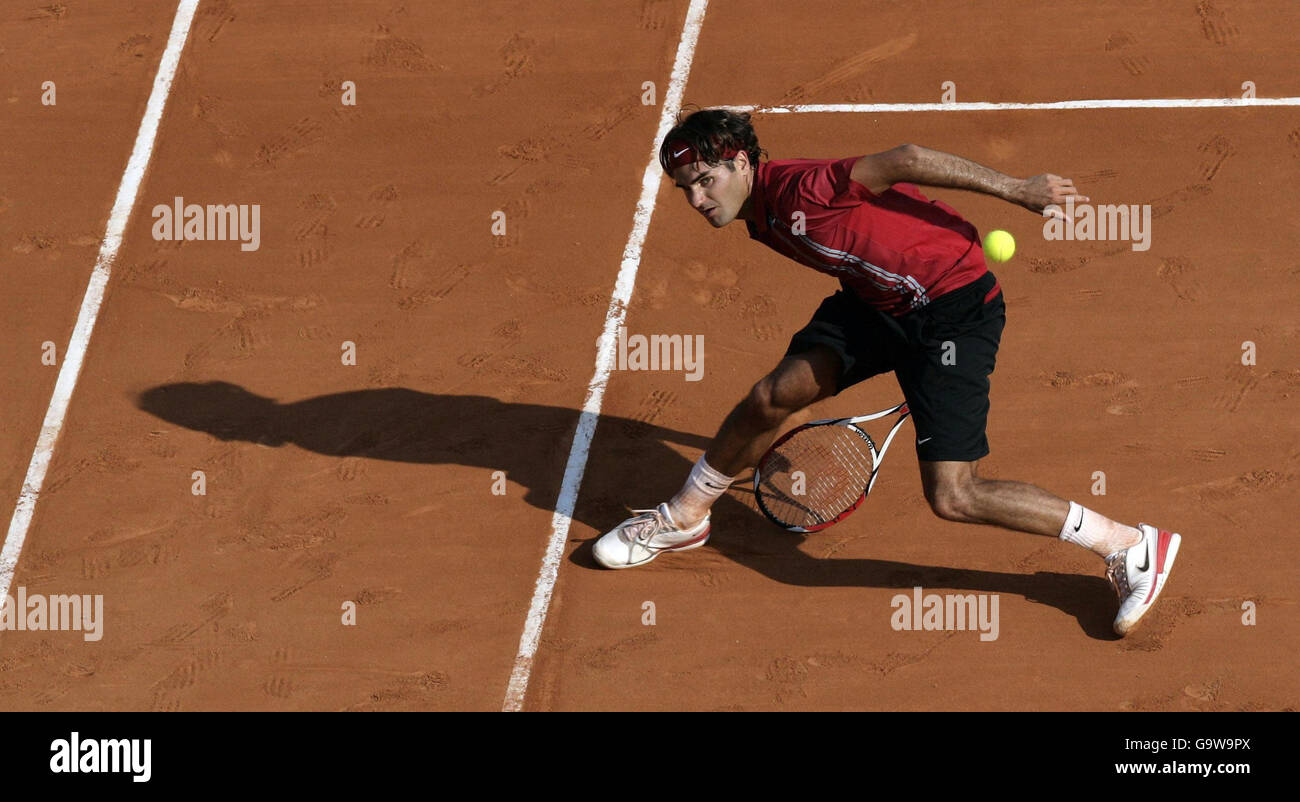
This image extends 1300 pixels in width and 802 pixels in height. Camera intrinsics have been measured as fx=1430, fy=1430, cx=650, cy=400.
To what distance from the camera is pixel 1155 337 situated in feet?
23.3

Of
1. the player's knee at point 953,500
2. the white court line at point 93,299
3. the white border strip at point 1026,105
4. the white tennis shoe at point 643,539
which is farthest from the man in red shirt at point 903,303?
the white court line at point 93,299

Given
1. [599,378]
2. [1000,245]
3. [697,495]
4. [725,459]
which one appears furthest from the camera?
[599,378]

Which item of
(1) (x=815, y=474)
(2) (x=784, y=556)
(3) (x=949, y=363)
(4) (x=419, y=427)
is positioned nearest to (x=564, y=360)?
(4) (x=419, y=427)

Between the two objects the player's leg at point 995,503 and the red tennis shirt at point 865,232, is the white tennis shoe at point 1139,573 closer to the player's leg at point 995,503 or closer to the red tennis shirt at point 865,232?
the player's leg at point 995,503

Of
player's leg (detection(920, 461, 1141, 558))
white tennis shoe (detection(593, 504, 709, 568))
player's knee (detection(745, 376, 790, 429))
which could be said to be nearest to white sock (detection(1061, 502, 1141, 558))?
player's leg (detection(920, 461, 1141, 558))

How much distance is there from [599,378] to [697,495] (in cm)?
124

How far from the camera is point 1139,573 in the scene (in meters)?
5.83

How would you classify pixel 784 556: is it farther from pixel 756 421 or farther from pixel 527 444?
pixel 527 444

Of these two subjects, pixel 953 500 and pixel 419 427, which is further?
pixel 419 427

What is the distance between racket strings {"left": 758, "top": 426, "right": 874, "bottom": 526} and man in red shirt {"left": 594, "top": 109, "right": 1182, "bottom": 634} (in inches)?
26.5

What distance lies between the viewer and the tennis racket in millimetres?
6504

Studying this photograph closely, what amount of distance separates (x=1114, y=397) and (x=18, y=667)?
5.19 metres

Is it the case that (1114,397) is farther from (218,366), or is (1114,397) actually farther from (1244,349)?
(218,366)

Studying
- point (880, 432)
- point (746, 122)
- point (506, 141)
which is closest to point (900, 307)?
point (746, 122)
